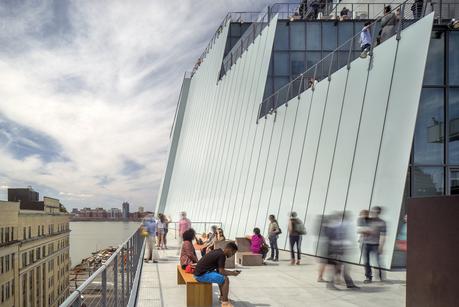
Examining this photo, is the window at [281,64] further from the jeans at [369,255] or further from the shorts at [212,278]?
the shorts at [212,278]

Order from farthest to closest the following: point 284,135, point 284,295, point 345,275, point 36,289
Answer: point 36,289 < point 284,135 < point 345,275 < point 284,295

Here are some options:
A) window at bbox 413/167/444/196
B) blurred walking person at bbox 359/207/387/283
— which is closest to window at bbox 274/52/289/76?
window at bbox 413/167/444/196

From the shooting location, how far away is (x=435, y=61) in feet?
43.5

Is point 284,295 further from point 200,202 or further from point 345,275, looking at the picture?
point 200,202

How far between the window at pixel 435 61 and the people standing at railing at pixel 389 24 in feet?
3.98

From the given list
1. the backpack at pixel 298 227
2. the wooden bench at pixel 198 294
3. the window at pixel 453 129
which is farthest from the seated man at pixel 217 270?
the window at pixel 453 129

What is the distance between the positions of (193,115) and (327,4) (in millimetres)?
21161

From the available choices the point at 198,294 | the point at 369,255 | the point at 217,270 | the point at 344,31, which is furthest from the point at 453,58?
the point at 344,31

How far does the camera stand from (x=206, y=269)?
27.5ft

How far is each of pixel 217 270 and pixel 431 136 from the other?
318 inches

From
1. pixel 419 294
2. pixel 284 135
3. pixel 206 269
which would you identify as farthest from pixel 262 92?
pixel 419 294

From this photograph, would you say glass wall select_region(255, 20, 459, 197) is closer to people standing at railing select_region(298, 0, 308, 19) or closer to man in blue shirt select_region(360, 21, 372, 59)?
man in blue shirt select_region(360, 21, 372, 59)

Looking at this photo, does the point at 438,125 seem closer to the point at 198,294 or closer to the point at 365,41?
the point at 365,41

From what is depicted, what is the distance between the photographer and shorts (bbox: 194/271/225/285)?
8.23 metres
